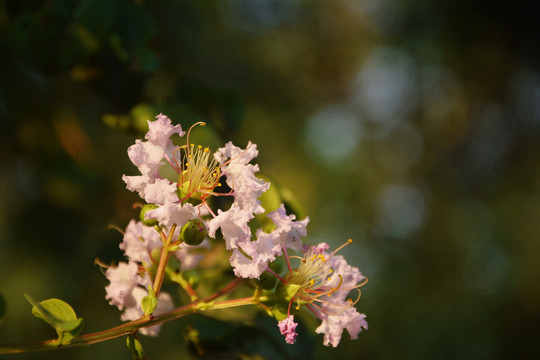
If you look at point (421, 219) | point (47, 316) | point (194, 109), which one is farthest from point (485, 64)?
point (47, 316)

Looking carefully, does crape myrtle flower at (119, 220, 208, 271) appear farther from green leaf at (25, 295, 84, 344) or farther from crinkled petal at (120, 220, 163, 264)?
green leaf at (25, 295, 84, 344)

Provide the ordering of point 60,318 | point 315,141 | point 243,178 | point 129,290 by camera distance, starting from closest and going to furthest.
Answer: point 60,318 < point 243,178 < point 129,290 < point 315,141

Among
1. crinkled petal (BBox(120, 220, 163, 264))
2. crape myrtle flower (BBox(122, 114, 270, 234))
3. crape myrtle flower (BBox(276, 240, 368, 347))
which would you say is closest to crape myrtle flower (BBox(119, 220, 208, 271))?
crinkled petal (BBox(120, 220, 163, 264))

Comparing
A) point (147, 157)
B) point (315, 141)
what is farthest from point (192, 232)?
point (315, 141)

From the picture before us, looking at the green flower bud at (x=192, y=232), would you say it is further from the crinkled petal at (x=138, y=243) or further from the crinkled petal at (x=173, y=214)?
the crinkled petal at (x=138, y=243)

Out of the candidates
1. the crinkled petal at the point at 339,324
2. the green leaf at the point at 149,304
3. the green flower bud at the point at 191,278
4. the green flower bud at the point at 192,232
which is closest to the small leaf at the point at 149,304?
the green leaf at the point at 149,304

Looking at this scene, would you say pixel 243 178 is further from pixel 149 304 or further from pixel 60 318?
pixel 60 318

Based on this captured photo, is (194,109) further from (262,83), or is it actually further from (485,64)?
(485,64)
